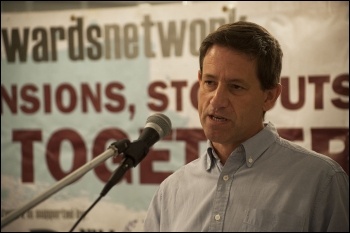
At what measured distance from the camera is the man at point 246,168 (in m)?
1.19

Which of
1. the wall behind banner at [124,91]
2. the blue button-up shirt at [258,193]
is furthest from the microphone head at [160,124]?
the wall behind banner at [124,91]

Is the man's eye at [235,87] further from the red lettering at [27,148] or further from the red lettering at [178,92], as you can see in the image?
the red lettering at [27,148]

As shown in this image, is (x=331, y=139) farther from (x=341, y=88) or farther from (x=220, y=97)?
(x=220, y=97)

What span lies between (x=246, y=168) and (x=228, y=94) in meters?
0.23

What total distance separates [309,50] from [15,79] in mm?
1704

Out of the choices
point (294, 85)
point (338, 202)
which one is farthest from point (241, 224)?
point (294, 85)

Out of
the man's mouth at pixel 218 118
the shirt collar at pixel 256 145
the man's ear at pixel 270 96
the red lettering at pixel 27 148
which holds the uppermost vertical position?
the man's ear at pixel 270 96

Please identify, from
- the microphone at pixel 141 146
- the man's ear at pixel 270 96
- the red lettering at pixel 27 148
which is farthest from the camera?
the red lettering at pixel 27 148

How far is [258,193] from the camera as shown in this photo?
1.25m

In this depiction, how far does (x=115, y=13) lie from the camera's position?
264cm

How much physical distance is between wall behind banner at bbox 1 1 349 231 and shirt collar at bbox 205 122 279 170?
3.43ft

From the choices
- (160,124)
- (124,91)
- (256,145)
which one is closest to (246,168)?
(256,145)

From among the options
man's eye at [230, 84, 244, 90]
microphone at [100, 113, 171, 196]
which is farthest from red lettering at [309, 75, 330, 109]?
microphone at [100, 113, 171, 196]

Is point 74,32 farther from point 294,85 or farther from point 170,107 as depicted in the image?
point 294,85
